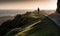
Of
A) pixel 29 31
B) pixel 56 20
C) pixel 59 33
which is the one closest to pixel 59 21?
pixel 56 20

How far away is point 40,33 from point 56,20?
0.46 meters

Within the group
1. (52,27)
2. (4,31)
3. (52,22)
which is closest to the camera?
(52,27)

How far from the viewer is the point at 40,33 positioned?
7.77 ft

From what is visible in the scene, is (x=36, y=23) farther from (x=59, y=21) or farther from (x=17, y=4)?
(x=17, y=4)

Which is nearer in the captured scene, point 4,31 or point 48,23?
point 48,23

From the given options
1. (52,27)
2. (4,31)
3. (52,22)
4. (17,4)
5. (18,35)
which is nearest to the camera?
(18,35)

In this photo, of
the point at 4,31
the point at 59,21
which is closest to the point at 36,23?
the point at 59,21

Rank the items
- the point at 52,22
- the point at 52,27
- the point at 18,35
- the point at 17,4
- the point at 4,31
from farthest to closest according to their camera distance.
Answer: the point at 17,4
the point at 4,31
the point at 52,22
the point at 52,27
the point at 18,35

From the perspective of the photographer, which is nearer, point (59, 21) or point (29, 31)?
point (29, 31)

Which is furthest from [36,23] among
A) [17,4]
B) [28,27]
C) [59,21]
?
[17,4]

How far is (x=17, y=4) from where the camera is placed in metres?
8.98

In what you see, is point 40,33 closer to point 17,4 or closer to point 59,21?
point 59,21

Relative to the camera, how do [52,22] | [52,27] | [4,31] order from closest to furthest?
[52,27] < [52,22] < [4,31]

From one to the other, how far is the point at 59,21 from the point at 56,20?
8 cm
